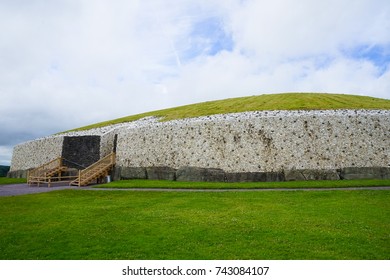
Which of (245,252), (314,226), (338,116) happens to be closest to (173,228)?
(245,252)

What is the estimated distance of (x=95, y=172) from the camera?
32.5 meters

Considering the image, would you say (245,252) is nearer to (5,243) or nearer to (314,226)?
(314,226)

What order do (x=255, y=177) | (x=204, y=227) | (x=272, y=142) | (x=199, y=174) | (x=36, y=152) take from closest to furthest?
(x=204, y=227), (x=255, y=177), (x=272, y=142), (x=199, y=174), (x=36, y=152)

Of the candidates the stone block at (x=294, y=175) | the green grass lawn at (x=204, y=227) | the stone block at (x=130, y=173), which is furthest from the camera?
the stone block at (x=130, y=173)

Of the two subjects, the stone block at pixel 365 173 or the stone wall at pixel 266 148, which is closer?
the stone block at pixel 365 173

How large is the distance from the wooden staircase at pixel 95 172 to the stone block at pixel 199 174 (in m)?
8.81

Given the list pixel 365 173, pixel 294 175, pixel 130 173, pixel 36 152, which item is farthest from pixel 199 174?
pixel 36 152

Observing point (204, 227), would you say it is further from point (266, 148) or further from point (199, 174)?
point (266, 148)

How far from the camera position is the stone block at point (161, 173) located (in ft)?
101

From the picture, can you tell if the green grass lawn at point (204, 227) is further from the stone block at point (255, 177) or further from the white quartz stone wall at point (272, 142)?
the white quartz stone wall at point (272, 142)

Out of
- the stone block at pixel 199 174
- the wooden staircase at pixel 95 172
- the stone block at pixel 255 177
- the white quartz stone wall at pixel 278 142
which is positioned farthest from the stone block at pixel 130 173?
the stone block at pixel 255 177

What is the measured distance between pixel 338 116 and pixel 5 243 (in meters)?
28.8

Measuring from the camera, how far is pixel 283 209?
15.3 m

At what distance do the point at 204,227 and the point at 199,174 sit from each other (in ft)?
58.1
